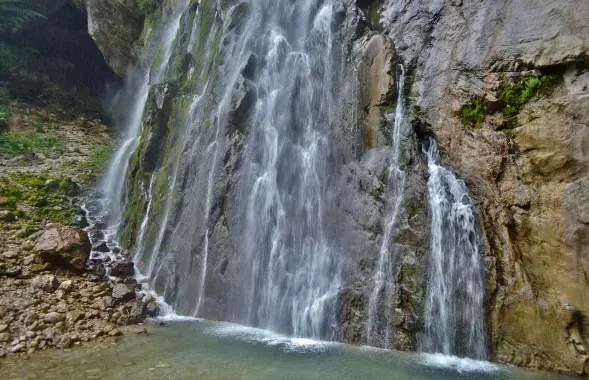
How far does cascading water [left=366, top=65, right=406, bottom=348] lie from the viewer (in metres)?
8.82

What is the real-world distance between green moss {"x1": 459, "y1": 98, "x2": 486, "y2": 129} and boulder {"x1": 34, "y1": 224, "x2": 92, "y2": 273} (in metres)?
10.9

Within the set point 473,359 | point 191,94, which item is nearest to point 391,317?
point 473,359

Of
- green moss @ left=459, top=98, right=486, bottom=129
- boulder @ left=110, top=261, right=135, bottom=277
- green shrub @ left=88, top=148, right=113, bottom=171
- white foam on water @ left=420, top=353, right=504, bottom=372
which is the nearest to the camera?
white foam on water @ left=420, top=353, right=504, bottom=372

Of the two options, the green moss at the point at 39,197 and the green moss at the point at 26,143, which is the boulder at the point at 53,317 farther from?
the green moss at the point at 26,143

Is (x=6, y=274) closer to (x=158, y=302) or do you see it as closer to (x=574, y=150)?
(x=158, y=302)

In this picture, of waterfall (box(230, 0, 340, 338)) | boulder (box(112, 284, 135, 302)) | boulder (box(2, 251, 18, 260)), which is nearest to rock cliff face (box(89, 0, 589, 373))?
waterfall (box(230, 0, 340, 338))

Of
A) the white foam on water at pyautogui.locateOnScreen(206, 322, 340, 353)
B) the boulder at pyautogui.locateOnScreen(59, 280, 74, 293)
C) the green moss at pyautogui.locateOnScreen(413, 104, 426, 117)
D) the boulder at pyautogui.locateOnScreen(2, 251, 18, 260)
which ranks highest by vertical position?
the green moss at pyautogui.locateOnScreen(413, 104, 426, 117)

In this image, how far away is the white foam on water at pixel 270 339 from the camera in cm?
849

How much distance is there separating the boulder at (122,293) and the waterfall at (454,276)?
7.45 metres

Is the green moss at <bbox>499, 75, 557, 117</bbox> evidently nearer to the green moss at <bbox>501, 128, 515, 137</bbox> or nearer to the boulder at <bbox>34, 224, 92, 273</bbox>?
the green moss at <bbox>501, 128, 515, 137</bbox>

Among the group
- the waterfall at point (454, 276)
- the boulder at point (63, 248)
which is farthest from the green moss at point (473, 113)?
the boulder at point (63, 248)

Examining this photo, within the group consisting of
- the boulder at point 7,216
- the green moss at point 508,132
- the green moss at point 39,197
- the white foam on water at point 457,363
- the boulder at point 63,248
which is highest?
the green moss at point 508,132

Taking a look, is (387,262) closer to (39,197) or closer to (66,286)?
(66,286)

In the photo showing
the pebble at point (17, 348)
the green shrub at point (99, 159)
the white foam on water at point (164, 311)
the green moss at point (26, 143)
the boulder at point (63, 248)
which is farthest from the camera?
the green shrub at point (99, 159)
